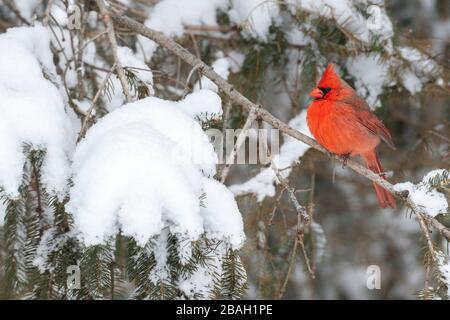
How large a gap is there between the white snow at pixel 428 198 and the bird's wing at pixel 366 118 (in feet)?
3.77

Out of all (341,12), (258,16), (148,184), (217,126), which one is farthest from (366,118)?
(148,184)

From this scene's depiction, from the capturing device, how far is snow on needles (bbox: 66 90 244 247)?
6.14 ft

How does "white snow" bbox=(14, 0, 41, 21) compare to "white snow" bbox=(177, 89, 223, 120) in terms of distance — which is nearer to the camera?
"white snow" bbox=(177, 89, 223, 120)

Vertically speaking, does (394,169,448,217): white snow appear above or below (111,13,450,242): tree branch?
below

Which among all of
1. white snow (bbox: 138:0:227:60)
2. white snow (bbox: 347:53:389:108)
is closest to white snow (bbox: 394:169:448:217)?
white snow (bbox: 347:53:389:108)

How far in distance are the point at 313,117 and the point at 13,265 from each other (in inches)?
Result: 74.8

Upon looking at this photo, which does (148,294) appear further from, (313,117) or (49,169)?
(313,117)

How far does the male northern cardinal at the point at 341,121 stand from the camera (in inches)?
136

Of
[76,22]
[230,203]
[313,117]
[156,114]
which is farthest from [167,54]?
[230,203]

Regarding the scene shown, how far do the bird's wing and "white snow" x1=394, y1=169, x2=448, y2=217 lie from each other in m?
1.15

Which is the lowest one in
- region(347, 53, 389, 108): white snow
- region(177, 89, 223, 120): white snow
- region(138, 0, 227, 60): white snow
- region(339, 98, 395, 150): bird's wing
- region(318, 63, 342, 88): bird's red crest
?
region(177, 89, 223, 120): white snow

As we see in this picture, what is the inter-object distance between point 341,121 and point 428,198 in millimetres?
1174

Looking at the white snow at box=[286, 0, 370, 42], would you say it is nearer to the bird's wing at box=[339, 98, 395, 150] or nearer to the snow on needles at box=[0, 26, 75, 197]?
the bird's wing at box=[339, 98, 395, 150]

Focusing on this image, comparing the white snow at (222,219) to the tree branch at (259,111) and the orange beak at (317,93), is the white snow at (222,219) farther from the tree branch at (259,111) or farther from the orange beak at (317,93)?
the orange beak at (317,93)
